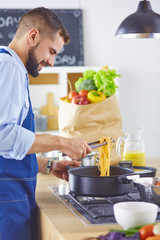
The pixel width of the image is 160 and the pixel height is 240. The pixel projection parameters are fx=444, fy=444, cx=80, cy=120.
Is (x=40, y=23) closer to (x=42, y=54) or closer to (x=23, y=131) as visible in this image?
(x=42, y=54)

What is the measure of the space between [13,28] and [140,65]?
1464mm

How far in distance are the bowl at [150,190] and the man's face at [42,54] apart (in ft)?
2.12

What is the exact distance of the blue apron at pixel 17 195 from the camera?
5.72 feet

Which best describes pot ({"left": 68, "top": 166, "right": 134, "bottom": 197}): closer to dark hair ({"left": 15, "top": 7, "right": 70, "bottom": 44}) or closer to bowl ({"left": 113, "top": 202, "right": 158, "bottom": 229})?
bowl ({"left": 113, "top": 202, "right": 158, "bottom": 229})

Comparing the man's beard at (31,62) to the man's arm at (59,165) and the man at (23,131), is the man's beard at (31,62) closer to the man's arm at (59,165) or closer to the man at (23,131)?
the man at (23,131)

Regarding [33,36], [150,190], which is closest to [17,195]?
[150,190]

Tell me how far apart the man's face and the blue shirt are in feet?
0.56

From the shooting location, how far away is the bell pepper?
2727 mm

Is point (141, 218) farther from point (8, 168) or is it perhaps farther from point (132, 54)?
point (132, 54)

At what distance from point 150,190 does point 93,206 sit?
227 mm

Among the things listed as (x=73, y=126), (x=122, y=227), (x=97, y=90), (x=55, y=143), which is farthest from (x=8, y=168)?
(x=97, y=90)

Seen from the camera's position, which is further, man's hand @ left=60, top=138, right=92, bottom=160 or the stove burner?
man's hand @ left=60, top=138, right=92, bottom=160

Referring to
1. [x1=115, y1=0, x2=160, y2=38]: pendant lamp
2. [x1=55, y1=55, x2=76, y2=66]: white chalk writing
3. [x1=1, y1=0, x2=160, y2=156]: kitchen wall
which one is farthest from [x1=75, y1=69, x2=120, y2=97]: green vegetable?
[x1=1, y1=0, x2=160, y2=156]: kitchen wall

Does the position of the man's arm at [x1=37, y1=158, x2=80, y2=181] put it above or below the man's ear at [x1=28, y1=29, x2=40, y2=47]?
below
